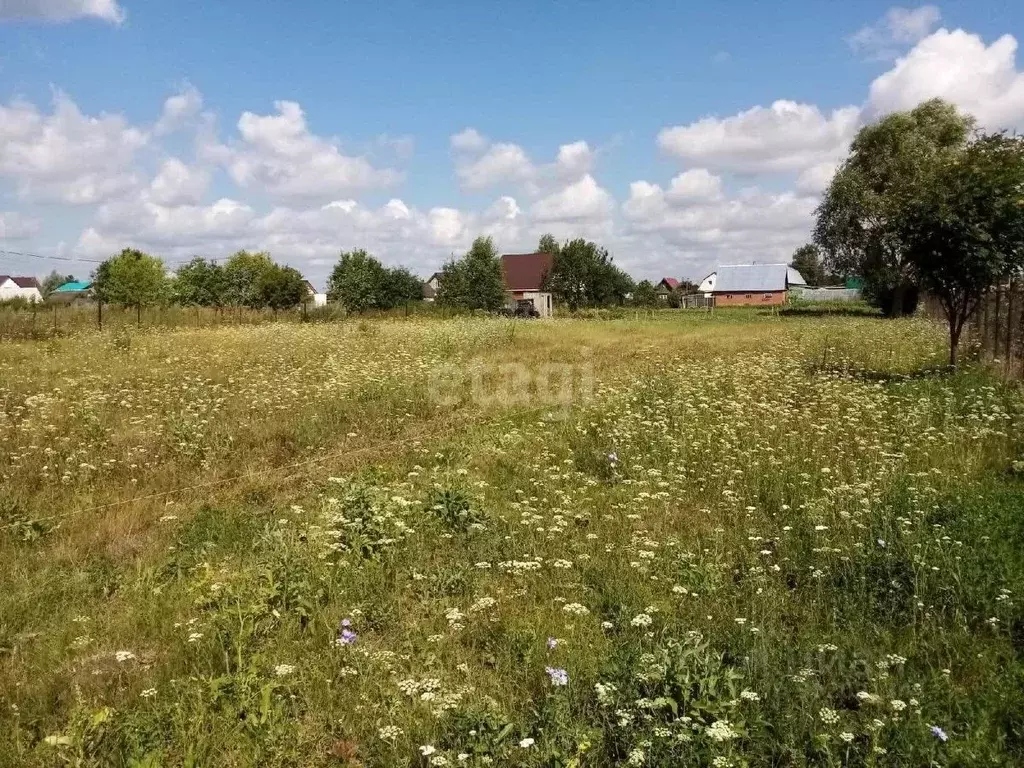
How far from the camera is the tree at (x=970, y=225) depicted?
39.9 ft

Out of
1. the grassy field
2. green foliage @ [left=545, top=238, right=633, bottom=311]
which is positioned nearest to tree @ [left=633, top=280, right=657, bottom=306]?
green foliage @ [left=545, top=238, right=633, bottom=311]

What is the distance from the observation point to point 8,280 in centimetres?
12031

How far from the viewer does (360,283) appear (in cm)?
5103

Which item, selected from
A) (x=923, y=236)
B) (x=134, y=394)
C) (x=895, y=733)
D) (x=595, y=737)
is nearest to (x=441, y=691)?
(x=595, y=737)

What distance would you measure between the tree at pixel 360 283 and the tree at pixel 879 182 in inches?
1293

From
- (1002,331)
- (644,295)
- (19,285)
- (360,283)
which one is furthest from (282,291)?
(19,285)

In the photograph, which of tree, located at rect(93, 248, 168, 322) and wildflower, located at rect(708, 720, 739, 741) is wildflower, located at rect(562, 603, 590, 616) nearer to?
wildflower, located at rect(708, 720, 739, 741)

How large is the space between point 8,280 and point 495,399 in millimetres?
142730

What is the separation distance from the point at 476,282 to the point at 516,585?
4655 cm

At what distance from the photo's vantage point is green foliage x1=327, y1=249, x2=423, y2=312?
2000 inches

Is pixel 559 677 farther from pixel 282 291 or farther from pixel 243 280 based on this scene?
pixel 243 280

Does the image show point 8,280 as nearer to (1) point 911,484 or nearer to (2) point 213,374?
(2) point 213,374

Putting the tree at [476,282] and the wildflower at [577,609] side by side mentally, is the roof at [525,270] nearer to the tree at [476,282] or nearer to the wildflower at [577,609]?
the tree at [476,282]

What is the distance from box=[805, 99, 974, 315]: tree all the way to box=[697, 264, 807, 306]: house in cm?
3322
